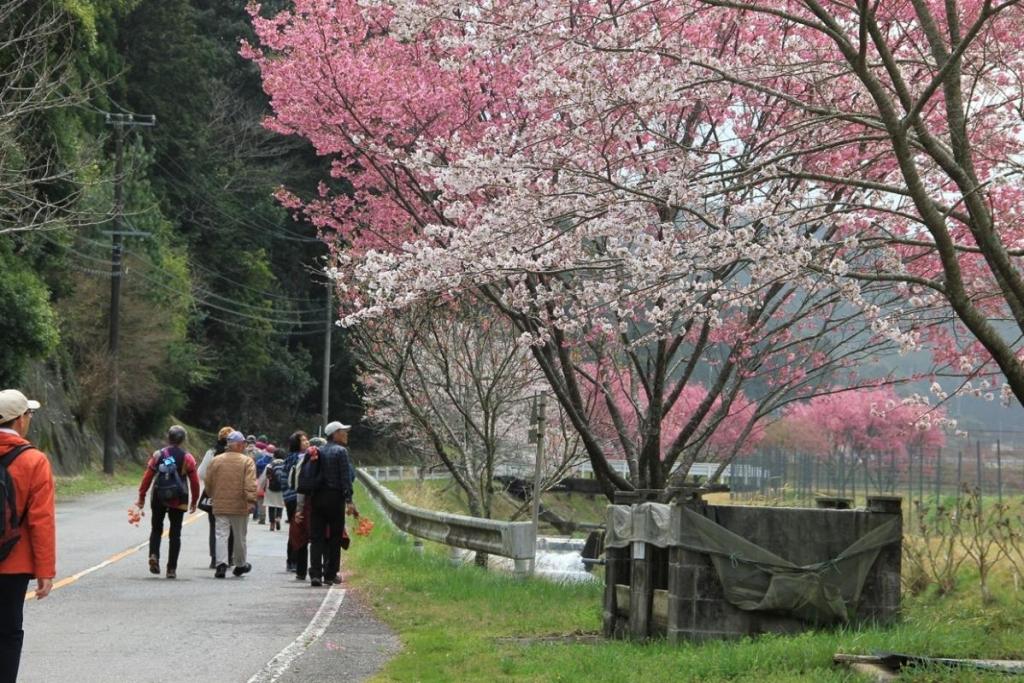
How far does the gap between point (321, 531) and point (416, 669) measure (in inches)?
273

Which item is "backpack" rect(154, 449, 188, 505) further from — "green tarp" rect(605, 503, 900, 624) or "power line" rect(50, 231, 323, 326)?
"power line" rect(50, 231, 323, 326)

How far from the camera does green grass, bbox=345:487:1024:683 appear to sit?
892 cm

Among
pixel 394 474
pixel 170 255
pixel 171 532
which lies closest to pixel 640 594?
pixel 171 532

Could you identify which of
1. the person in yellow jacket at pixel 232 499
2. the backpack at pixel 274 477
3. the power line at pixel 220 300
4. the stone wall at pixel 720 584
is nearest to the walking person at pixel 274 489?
the backpack at pixel 274 477

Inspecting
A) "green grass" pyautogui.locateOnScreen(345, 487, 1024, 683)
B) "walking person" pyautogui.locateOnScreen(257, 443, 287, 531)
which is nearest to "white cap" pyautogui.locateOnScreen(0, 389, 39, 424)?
"green grass" pyautogui.locateOnScreen(345, 487, 1024, 683)

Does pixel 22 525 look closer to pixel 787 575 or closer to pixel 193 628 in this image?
pixel 193 628

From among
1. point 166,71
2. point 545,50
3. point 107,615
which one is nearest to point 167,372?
point 166,71

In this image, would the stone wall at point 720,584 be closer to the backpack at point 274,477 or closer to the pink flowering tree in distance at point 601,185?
the pink flowering tree in distance at point 601,185

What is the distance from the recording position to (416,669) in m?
9.91

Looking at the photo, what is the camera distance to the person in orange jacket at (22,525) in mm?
7500

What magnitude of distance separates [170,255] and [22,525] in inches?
1926

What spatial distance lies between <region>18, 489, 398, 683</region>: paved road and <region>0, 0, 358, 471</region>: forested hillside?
17769 mm

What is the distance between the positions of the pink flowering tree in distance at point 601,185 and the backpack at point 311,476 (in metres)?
2.20

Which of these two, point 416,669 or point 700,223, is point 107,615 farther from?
point 700,223
